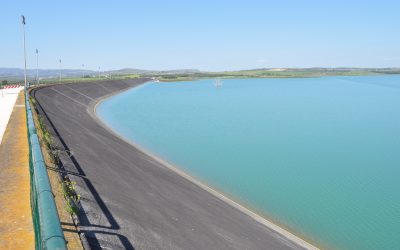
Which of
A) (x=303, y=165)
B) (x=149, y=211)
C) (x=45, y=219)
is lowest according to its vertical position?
(x=303, y=165)

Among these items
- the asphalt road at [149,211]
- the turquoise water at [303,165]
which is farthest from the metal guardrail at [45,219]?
the turquoise water at [303,165]

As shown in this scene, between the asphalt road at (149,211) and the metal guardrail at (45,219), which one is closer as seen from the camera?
the metal guardrail at (45,219)

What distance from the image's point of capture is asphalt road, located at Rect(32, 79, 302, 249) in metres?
11.6

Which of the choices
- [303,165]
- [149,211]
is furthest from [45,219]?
[303,165]

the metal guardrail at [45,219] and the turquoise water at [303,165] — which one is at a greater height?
the metal guardrail at [45,219]

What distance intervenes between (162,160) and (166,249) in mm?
17865

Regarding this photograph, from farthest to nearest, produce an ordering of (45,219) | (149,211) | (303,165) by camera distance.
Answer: (303,165), (149,211), (45,219)

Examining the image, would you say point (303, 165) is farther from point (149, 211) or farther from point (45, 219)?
point (45, 219)

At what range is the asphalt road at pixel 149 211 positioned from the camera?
1160 centimetres

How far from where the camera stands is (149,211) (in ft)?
47.8

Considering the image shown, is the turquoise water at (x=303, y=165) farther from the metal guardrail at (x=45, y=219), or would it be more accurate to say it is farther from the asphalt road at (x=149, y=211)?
the metal guardrail at (x=45, y=219)

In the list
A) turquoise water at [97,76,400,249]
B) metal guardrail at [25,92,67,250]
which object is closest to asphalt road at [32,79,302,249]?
metal guardrail at [25,92,67,250]

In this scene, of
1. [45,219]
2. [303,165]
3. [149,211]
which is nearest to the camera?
[45,219]

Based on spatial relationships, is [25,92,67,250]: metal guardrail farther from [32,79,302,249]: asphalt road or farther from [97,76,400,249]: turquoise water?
[97,76,400,249]: turquoise water
